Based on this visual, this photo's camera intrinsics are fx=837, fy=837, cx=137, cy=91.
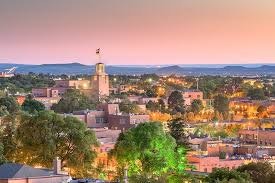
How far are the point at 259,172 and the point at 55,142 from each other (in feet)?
37.1

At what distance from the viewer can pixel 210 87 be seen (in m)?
143

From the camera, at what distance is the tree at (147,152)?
44.5 metres

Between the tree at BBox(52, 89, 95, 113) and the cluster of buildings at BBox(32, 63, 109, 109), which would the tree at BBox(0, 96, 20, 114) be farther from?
the cluster of buildings at BBox(32, 63, 109, 109)

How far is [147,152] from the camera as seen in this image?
4497 centimetres

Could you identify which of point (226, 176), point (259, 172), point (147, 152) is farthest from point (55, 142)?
point (259, 172)

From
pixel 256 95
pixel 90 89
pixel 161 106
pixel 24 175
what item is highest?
pixel 24 175

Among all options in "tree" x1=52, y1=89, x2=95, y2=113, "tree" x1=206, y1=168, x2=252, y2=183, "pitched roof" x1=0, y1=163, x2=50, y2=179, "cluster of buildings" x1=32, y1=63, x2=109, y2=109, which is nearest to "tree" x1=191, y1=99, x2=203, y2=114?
"cluster of buildings" x1=32, y1=63, x2=109, y2=109

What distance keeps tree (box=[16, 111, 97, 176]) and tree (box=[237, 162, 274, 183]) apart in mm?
8530

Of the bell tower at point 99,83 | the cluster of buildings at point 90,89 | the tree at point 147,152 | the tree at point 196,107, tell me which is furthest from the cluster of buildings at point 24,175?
the bell tower at point 99,83

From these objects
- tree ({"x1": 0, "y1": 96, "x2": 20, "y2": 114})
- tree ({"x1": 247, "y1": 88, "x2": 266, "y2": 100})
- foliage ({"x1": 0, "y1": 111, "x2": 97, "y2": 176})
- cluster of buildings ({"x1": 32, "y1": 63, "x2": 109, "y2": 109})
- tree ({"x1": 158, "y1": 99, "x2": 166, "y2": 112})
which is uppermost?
foliage ({"x1": 0, "y1": 111, "x2": 97, "y2": 176})

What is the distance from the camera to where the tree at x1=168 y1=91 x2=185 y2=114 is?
101 meters

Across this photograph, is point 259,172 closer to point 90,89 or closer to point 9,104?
point 9,104

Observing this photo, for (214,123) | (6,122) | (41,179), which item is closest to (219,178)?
(41,179)

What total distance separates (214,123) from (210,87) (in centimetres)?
5732
